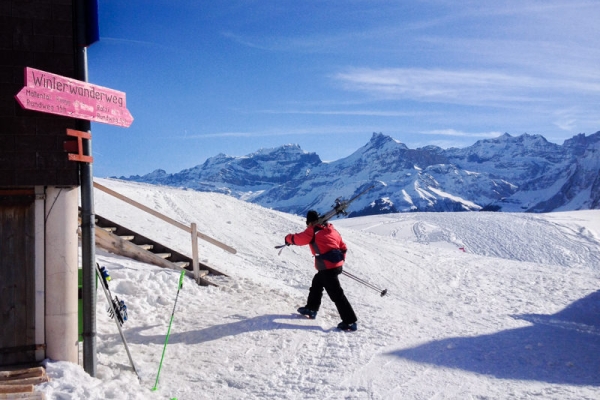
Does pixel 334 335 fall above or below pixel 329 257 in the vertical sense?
below

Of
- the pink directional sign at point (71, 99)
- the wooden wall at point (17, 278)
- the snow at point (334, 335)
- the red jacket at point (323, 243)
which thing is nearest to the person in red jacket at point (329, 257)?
the red jacket at point (323, 243)

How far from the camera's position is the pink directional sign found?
16.3ft

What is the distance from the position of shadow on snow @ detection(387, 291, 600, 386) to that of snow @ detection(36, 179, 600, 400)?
0.03 meters

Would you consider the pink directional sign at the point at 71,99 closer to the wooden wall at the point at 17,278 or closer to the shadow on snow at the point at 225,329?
the wooden wall at the point at 17,278

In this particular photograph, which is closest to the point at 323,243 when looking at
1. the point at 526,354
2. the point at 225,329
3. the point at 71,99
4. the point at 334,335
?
the point at 334,335

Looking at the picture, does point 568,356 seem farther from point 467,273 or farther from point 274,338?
point 467,273

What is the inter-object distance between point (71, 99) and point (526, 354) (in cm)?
705

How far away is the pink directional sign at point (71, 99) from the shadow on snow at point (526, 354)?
4.84 meters

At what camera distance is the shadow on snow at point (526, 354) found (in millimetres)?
6785

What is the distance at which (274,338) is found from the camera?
747cm

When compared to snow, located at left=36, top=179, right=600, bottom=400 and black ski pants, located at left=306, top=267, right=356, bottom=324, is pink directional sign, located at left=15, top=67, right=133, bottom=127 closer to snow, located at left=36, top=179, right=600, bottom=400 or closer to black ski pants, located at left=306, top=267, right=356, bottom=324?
snow, located at left=36, top=179, right=600, bottom=400

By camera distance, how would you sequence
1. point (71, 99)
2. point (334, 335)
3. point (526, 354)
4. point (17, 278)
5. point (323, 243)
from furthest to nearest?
point (323, 243) → point (334, 335) → point (526, 354) → point (17, 278) → point (71, 99)

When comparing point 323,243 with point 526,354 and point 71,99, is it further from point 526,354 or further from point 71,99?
point 71,99

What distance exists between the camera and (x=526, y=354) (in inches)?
300
